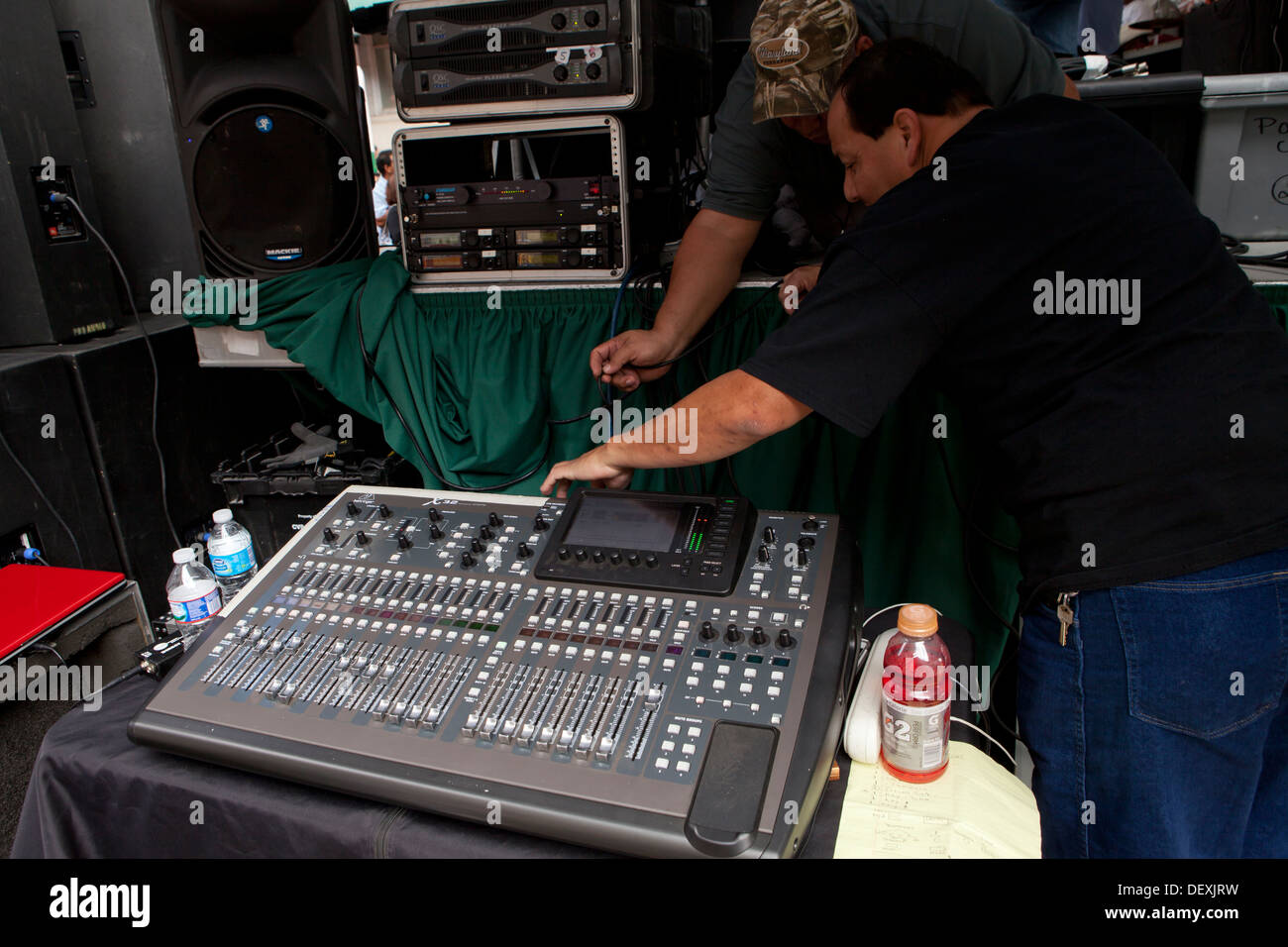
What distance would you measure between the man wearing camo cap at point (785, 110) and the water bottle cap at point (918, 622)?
74 cm

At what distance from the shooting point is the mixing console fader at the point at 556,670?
64 cm

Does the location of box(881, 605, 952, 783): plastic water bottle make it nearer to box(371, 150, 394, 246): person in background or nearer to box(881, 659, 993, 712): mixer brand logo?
box(881, 659, 993, 712): mixer brand logo

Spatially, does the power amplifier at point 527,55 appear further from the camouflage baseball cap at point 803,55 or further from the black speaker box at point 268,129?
the camouflage baseball cap at point 803,55

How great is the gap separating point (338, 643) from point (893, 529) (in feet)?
3.57

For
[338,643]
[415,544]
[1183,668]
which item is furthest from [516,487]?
[1183,668]

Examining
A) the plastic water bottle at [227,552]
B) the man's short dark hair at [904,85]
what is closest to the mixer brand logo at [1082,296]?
the man's short dark hair at [904,85]

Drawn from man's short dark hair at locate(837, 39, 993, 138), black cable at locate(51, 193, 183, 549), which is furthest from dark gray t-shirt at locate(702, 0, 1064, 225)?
black cable at locate(51, 193, 183, 549)

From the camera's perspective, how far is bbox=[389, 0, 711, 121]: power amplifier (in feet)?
4.65

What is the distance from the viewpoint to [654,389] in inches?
62.4

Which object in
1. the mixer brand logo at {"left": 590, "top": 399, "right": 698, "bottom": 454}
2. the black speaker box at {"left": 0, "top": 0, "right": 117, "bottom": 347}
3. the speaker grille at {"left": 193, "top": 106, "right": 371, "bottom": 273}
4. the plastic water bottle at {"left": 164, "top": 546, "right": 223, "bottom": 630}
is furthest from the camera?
the black speaker box at {"left": 0, "top": 0, "right": 117, "bottom": 347}

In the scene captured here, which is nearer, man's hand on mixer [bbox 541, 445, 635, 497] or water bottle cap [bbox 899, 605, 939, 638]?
water bottle cap [bbox 899, 605, 939, 638]
